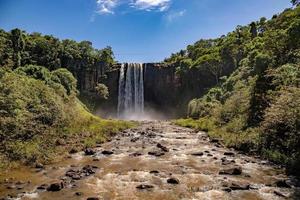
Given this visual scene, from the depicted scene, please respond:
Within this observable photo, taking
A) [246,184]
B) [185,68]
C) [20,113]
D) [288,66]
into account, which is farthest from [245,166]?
[185,68]

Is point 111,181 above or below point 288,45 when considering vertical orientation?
below

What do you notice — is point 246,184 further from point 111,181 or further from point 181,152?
point 181,152

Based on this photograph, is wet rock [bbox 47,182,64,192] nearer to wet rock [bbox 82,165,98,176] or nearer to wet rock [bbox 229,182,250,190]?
wet rock [bbox 82,165,98,176]

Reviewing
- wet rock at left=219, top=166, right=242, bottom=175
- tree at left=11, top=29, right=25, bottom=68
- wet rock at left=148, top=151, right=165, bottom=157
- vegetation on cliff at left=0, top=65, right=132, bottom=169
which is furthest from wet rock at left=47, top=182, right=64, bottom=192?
tree at left=11, top=29, right=25, bottom=68

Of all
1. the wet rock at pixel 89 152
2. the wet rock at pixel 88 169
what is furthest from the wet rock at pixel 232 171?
the wet rock at pixel 89 152

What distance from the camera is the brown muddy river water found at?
59.3ft

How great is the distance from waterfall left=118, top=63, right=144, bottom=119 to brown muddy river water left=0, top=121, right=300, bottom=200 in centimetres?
5724

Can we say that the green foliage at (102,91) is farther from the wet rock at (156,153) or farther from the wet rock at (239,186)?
the wet rock at (239,186)

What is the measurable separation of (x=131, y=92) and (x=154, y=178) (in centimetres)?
6915

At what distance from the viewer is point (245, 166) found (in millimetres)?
24422

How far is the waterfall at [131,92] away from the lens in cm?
8888

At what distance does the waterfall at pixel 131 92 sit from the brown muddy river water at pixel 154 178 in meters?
57.2

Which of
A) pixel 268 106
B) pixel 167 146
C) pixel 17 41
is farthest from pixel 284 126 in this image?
pixel 17 41

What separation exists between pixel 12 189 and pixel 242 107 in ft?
95.5
